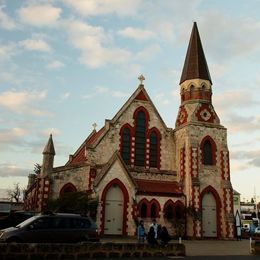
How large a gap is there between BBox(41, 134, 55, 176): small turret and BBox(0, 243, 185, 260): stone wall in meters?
17.5

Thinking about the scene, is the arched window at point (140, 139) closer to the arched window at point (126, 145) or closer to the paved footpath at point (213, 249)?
the arched window at point (126, 145)

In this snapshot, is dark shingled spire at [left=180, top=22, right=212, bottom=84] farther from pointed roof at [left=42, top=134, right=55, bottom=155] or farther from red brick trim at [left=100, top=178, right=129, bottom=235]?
pointed roof at [left=42, top=134, right=55, bottom=155]

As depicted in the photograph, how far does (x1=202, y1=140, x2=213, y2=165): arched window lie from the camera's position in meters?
38.4

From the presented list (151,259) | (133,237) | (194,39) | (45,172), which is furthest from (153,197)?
(194,39)

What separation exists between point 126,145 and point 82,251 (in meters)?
21.0

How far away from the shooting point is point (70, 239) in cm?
1858

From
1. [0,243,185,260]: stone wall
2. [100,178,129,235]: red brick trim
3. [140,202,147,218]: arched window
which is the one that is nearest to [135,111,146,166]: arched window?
[100,178,129,235]: red brick trim

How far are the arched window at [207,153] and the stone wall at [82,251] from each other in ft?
63.4

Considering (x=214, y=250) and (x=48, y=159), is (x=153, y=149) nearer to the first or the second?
(x=48, y=159)

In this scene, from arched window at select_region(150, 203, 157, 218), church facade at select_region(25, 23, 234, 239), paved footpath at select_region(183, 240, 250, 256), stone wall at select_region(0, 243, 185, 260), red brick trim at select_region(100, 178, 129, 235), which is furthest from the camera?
arched window at select_region(150, 203, 157, 218)

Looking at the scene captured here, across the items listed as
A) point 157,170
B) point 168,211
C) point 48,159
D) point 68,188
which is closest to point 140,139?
point 157,170

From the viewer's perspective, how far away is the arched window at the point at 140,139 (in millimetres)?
37875

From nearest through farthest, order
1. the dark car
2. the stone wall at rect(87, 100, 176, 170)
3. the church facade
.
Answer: the dark car < the church facade < the stone wall at rect(87, 100, 176, 170)

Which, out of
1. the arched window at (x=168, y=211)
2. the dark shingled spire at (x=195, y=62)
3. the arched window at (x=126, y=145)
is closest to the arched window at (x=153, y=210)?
the arched window at (x=168, y=211)
